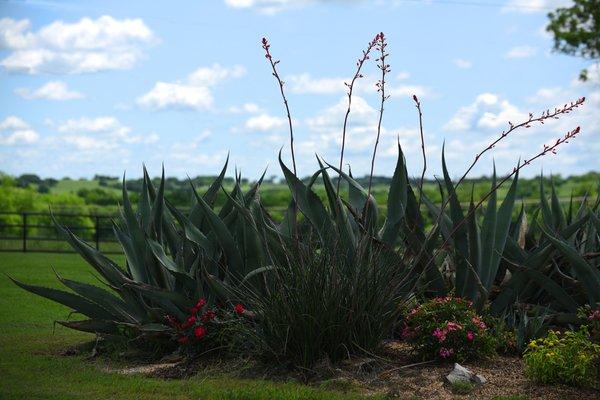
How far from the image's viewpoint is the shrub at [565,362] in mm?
7695

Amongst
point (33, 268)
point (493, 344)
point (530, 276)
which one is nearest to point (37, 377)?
point (493, 344)

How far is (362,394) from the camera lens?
7.52m

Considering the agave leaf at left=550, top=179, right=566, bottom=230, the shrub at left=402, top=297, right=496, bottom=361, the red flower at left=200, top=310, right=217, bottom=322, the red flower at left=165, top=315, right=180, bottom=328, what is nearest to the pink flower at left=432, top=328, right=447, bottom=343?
the shrub at left=402, top=297, right=496, bottom=361

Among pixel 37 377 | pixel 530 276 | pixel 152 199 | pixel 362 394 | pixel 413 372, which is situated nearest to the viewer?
pixel 362 394

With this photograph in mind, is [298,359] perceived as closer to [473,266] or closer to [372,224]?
[372,224]

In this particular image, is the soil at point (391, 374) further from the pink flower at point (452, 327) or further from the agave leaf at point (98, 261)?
the agave leaf at point (98, 261)

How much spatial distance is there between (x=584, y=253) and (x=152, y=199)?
16.1ft

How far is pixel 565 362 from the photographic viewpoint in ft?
25.4

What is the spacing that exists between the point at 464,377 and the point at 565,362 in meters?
0.86

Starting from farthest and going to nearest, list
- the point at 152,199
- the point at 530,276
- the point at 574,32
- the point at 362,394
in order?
1. the point at 574,32
2. the point at 152,199
3. the point at 530,276
4. the point at 362,394

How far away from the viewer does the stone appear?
7789mm

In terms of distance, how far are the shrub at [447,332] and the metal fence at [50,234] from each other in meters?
19.0

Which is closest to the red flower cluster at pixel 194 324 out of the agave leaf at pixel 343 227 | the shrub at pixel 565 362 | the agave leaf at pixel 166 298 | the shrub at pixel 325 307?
the agave leaf at pixel 166 298

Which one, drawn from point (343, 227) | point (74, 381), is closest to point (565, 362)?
point (343, 227)
